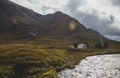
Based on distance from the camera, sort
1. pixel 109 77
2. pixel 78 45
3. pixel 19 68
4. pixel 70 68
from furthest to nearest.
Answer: pixel 78 45
pixel 70 68
pixel 19 68
pixel 109 77

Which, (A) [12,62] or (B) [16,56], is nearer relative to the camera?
(A) [12,62]

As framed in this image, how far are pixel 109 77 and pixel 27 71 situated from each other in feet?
75.0

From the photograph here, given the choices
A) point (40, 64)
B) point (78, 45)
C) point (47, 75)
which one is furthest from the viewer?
point (78, 45)

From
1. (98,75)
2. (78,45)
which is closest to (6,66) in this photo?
(98,75)

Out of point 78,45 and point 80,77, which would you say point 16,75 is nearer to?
point 80,77

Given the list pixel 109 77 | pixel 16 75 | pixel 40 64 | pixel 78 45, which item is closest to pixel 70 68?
pixel 40 64

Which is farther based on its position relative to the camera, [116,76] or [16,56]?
[16,56]

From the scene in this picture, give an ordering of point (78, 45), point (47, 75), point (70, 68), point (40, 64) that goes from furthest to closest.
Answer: point (78, 45), point (70, 68), point (40, 64), point (47, 75)

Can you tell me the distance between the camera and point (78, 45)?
589 feet

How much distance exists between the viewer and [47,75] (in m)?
55.3

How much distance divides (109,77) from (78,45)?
120407 mm

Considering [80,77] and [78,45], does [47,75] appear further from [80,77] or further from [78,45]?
[78,45]

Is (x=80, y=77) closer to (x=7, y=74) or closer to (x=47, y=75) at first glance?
(x=47, y=75)

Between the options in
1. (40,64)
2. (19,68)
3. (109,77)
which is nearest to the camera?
(109,77)
